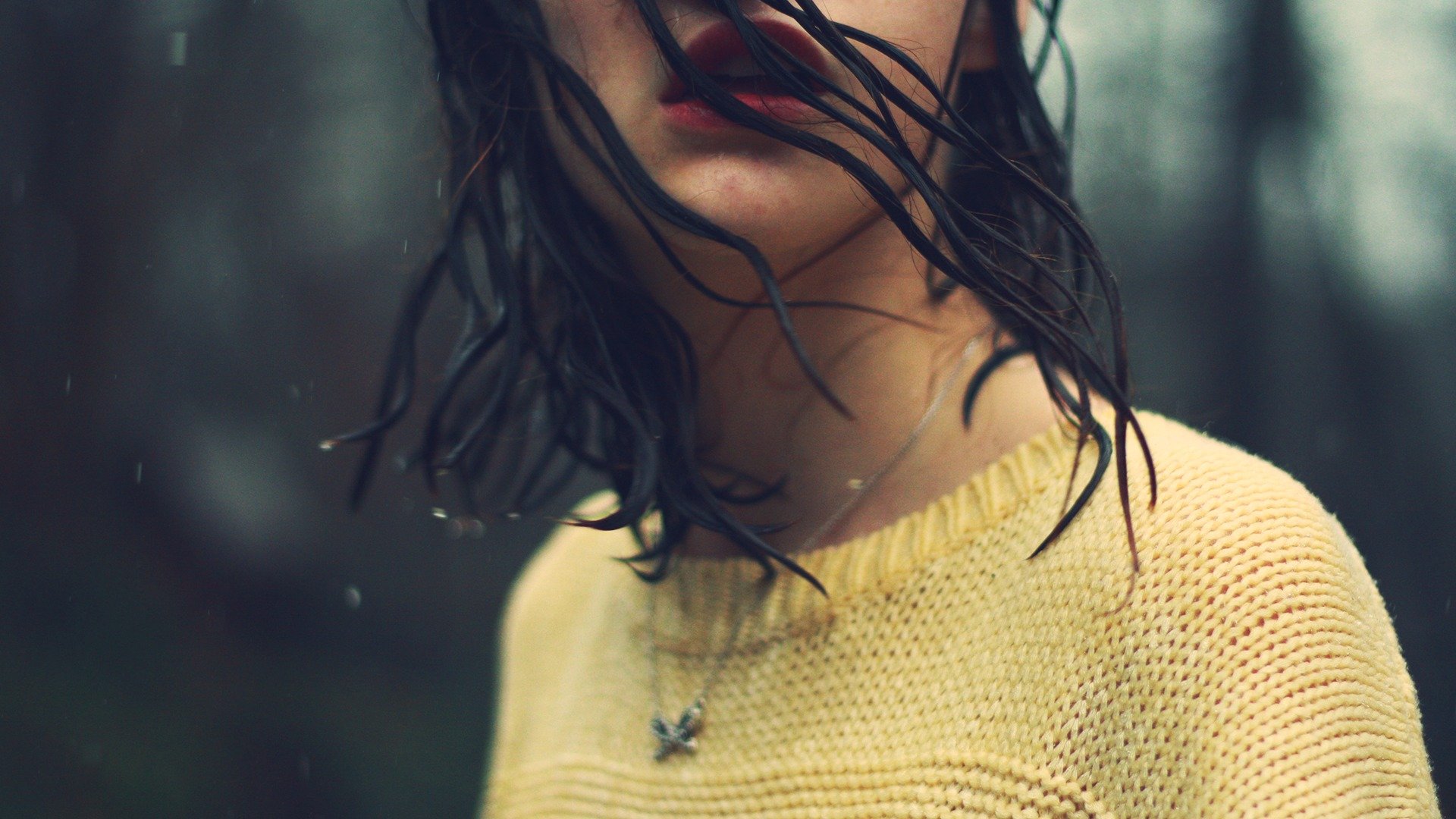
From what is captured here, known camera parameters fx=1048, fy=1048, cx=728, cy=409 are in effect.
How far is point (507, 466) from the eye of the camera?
5.21 ft

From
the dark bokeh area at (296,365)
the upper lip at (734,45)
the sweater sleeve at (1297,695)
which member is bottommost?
the dark bokeh area at (296,365)

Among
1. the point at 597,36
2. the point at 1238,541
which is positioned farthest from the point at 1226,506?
the point at 597,36

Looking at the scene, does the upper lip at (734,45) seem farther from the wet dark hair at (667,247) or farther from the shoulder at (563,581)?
the shoulder at (563,581)

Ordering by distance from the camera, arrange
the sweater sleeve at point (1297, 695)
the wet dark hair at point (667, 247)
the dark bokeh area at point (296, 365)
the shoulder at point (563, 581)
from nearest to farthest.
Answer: the sweater sleeve at point (1297, 695) < the wet dark hair at point (667, 247) < the shoulder at point (563, 581) < the dark bokeh area at point (296, 365)

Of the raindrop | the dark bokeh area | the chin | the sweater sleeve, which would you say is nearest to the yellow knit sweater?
the sweater sleeve

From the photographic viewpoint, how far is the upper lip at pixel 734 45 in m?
0.84

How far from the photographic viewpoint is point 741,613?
109 centimetres

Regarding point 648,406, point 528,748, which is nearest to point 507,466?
point 528,748

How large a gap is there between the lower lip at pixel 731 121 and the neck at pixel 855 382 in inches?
5.3

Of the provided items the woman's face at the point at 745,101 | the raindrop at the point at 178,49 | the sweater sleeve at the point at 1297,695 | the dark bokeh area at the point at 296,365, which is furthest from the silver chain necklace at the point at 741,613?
the raindrop at the point at 178,49

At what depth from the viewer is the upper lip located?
2.75 ft

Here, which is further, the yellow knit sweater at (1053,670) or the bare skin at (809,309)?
the bare skin at (809,309)

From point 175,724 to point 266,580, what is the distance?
0.51 metres

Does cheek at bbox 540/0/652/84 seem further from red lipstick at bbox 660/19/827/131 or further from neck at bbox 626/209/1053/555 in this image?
neck at bbox 626/209/1053/555
